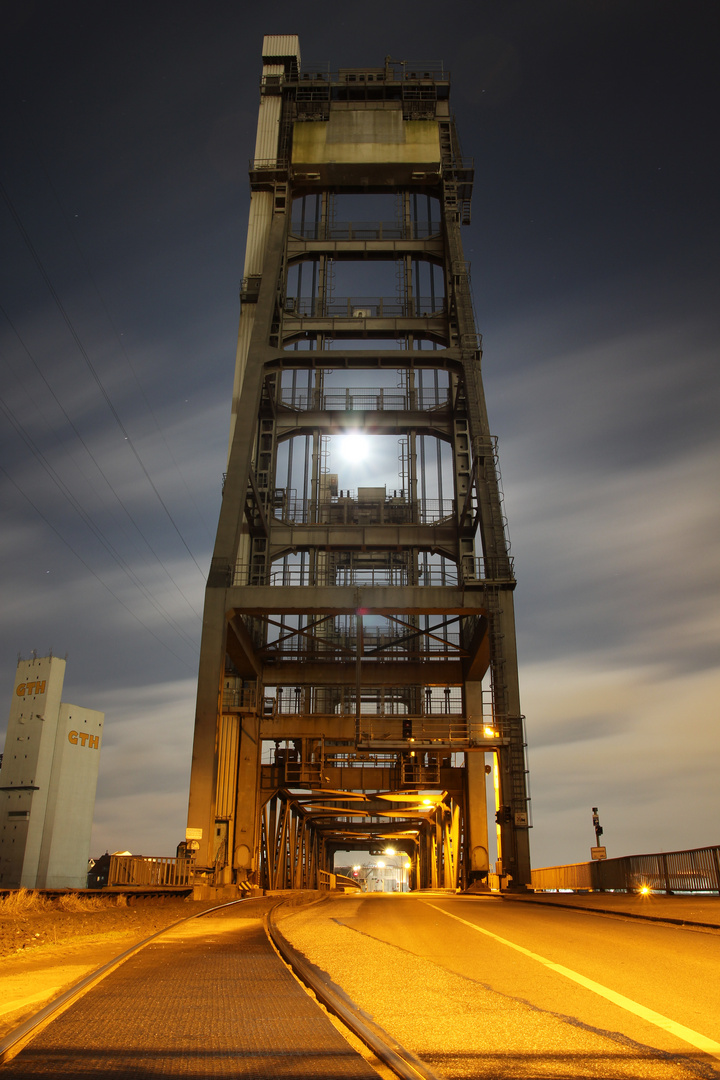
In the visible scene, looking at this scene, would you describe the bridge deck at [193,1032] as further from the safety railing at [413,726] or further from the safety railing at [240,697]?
the safety railing at [240,697]

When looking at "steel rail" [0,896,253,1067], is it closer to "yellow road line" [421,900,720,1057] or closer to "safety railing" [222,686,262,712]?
"yellow road line" [421,900,720,1057]

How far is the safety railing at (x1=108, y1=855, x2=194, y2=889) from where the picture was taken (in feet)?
67.3

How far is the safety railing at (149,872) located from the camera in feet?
67.3

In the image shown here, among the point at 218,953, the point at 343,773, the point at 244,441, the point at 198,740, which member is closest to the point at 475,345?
the point at 244,441

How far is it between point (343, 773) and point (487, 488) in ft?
56.4

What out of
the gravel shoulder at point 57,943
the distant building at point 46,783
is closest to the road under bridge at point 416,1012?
the gravel shoulder at point 57,943

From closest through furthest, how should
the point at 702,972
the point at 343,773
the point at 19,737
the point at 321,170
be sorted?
the point at 702,972
the point at 321,170
the point at 343,773
the point at 19,737

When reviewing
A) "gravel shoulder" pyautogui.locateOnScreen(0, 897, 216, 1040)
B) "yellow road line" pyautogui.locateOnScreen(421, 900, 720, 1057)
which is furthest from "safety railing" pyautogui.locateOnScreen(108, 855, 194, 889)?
"yellow road line" pyautogui.locateOnScreen(421, 900, 720, 1057)

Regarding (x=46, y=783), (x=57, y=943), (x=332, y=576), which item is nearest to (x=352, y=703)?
(x=332, y=576)

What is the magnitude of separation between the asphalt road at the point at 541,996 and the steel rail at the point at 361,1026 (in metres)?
0.08

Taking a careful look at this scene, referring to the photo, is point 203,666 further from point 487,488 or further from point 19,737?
point 19,737

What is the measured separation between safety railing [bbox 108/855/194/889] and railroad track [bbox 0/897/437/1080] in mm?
15356

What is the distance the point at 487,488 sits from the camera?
2822cm

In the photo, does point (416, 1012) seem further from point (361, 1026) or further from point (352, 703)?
point (352, 703)
